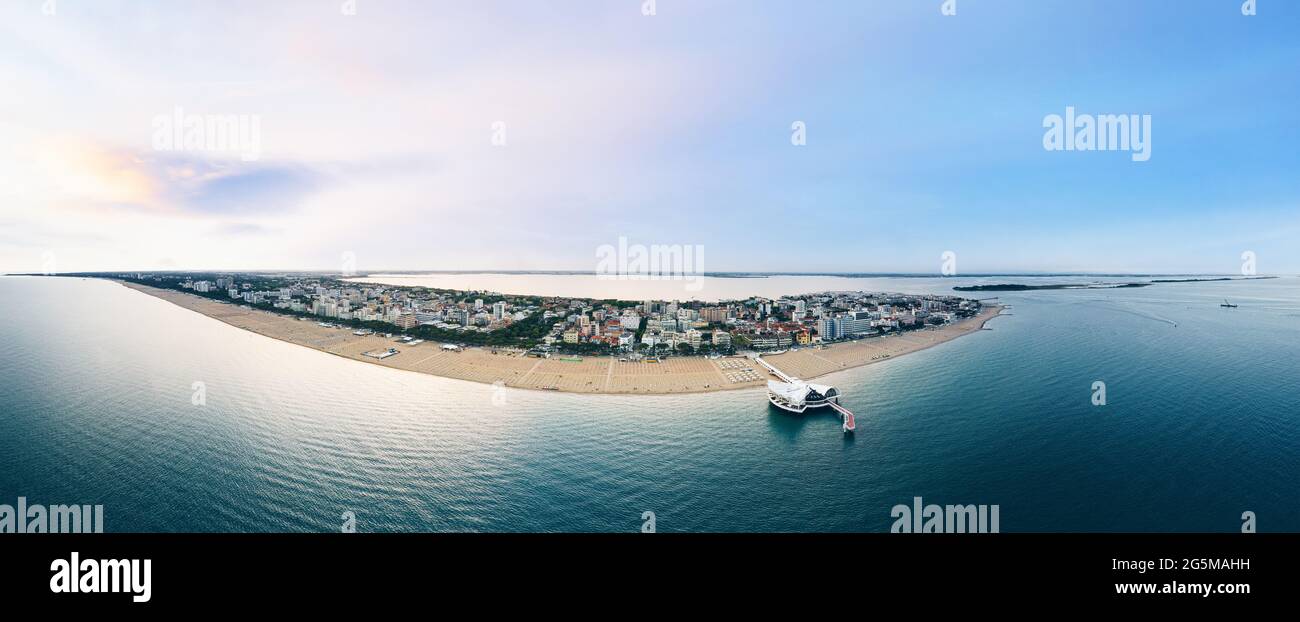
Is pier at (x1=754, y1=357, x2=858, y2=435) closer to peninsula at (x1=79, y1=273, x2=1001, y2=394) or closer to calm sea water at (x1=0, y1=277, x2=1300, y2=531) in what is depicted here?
calm sea water at (x1=0, y1=277, x2=1300, y2=531)

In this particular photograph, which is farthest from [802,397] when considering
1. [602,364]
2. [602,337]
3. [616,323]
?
[616,323]

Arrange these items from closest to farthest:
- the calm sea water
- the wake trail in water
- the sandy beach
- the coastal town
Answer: the calm sea water, the sandy beach, the coastal town, the wake trail in water

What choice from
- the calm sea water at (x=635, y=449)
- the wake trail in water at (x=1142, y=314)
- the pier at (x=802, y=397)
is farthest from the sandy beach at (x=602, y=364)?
the wake trail in water at (x=1142, y=314)

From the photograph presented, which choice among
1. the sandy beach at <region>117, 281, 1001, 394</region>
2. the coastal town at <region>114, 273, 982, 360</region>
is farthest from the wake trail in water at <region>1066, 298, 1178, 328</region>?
the sandy beach at <region>117, 281, 1001, 394</region>
